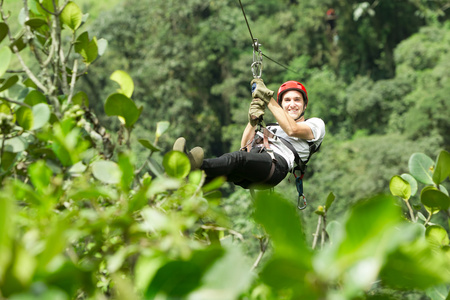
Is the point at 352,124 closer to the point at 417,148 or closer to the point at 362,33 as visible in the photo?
the point at 362,33

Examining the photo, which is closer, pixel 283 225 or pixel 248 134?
pixel 283 225

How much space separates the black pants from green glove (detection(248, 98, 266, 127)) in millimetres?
144

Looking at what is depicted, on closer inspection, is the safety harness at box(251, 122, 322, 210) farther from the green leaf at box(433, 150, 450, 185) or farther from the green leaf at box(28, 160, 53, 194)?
the green leaf at box(28, 160, 53, 194)

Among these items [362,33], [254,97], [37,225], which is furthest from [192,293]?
[362,33]

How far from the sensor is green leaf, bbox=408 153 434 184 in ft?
4.63

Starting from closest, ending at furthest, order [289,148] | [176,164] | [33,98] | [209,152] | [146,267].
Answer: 1. [146,267]
2. [176,164]
3. [33,98]
4. [289,148]
5. [209,152]

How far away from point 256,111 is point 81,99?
1148 millimetres

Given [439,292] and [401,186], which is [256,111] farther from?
[439,292]

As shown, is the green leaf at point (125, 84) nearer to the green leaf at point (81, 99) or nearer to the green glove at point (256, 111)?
the green leaf at point (81, 99)

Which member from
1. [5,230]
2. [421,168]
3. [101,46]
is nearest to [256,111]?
[101,46]

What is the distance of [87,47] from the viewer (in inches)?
63.7

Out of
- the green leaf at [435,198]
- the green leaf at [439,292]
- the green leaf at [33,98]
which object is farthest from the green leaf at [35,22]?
the green leaf at [439,292]

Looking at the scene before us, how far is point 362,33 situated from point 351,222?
27.7 m

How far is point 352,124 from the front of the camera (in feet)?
81.0
